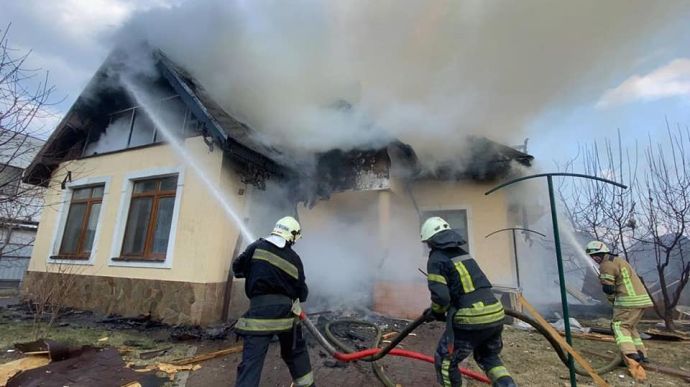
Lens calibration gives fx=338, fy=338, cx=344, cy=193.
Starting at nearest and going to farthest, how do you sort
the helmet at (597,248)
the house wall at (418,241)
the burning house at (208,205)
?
the helmet at (597,248) → the burning house at (208,205) → the house wall at (418,241)

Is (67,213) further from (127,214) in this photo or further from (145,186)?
(145,186)

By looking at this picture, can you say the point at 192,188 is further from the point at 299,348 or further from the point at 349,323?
the point at 299,348

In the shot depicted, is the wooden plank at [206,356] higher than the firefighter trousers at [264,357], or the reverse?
the firefighter trousers at [264,357]

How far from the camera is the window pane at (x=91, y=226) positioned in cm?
827

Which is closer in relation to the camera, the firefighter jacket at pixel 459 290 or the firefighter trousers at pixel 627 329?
the firefighter jacket at pixel 459 290

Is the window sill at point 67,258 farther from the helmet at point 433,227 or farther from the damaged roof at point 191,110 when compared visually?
the helmet at point 433,227

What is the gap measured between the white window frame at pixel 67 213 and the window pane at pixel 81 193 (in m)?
0.08

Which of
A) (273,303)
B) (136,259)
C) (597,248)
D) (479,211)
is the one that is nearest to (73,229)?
(136,259)

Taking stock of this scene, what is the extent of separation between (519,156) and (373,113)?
3545 millimetres

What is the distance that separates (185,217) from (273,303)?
4.45 metres

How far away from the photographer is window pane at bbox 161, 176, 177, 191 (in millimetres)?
7320

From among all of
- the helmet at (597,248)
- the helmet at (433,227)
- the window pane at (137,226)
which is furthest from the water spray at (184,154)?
the helmet at (597,248)

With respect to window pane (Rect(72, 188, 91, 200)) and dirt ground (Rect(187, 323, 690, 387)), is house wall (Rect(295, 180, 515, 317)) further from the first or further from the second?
window pane (Rect(72, 188, 91, 200))

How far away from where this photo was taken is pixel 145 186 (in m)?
7.77
